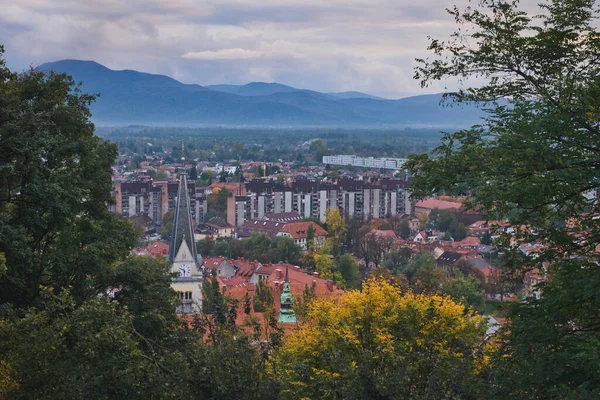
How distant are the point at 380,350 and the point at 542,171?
14.0 feet

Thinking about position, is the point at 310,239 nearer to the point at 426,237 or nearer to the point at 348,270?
the point at 348,270

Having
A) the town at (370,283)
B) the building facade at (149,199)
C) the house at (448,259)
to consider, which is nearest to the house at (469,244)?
the house at (448,259)

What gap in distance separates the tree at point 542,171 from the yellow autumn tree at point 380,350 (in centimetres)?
152

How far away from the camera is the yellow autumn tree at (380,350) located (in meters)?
8.23

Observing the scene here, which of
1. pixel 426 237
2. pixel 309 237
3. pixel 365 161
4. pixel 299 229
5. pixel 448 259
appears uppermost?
pixel 365 161

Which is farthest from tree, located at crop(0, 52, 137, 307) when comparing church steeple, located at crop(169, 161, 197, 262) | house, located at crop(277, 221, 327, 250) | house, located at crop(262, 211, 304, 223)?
house, located at crop(262, 211, 304, 223)

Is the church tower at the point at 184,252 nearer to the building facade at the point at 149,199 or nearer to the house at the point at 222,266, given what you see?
the house at the point at 222,266

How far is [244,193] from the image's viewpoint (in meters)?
71.1

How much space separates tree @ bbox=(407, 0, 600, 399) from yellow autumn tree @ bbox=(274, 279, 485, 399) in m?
1.52

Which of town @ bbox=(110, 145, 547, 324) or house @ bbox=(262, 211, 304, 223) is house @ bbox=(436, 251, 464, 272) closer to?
town @ bbox=(110, 145, 547, 324)

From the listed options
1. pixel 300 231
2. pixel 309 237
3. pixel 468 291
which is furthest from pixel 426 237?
pixel 468 291

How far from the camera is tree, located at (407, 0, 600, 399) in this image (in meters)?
6.25

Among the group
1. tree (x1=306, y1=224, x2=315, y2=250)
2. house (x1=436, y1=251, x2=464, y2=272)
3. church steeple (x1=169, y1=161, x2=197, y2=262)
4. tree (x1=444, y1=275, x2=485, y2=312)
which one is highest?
church steeple (x1=169, y1=161, x2=197, y2=262)

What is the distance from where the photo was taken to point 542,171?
258 inches
